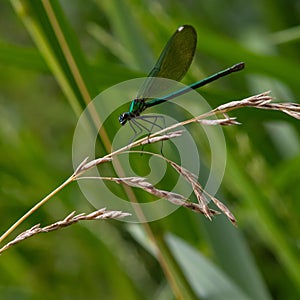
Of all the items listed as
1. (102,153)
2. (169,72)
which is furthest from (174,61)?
(102,153)

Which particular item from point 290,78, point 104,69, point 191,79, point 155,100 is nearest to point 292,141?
point 290,78

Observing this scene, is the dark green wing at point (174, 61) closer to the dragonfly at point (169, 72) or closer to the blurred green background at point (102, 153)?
the dragonfly at point (169, 72)

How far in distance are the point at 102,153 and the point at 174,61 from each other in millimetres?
214

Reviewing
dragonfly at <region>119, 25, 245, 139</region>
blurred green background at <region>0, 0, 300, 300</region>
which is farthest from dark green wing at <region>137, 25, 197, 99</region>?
blurred green background at <region>0, 0, 300, 300</region>

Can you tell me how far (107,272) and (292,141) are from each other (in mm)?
443

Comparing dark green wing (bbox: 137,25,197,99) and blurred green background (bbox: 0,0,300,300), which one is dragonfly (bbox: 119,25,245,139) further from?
blurred green background (bbox: 0,0,300,300)

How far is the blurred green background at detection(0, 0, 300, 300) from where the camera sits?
0.73 m

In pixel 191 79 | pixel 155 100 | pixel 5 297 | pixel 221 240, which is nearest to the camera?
pixel 155 100

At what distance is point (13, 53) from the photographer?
0.78 m

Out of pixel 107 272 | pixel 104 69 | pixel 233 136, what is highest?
pixel 104 69

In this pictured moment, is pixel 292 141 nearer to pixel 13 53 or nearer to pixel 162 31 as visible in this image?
pixel 162 31

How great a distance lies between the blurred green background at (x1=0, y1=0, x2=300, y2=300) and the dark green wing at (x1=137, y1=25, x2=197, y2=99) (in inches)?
4.9

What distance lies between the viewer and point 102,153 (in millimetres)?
684

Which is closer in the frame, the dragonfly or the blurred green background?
the dragonfly
